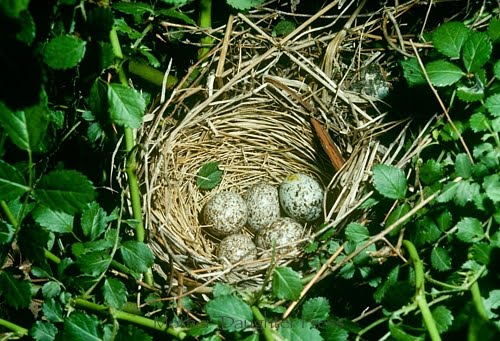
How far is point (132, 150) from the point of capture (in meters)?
1.24

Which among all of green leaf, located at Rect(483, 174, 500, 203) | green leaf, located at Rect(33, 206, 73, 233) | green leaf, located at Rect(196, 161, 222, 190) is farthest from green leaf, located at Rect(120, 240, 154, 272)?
green leaf, located at Rect(483, 174, 500, 203)

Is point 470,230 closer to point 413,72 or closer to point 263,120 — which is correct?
point 413,72

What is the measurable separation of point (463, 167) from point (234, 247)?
827 mm

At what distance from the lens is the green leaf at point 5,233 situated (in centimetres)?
99

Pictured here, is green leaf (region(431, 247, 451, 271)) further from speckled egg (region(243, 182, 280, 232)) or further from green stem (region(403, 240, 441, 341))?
speckled egg (region(243, 182, 280, 232))

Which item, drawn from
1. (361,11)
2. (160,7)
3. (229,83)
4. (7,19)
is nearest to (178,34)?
(160,7)

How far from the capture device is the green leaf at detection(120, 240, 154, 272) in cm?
118

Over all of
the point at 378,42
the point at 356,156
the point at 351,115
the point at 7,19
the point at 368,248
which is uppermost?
the point at 7,19

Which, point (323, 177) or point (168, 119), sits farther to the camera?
point (323, 177)

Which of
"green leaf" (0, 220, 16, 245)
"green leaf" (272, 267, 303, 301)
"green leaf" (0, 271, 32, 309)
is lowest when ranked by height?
"green leaf" (272, 267, 303, 301)

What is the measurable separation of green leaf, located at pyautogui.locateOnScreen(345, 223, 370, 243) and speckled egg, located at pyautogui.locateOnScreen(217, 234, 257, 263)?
0.49 meters

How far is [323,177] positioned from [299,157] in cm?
12

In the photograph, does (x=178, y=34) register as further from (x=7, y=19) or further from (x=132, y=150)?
(x=7, y=19)

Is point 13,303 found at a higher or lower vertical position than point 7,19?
lower
